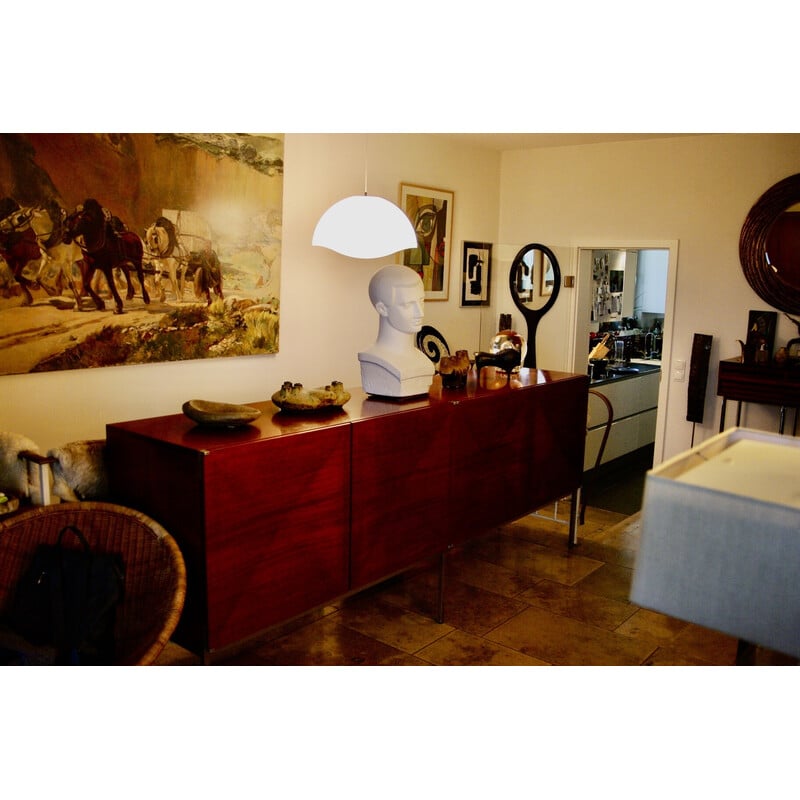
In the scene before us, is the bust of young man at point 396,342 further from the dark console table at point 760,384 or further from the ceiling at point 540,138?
the ceiling at point 540,138

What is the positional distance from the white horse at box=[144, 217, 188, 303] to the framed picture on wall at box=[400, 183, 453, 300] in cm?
210

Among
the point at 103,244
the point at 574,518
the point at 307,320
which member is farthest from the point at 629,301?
the point at 103,244

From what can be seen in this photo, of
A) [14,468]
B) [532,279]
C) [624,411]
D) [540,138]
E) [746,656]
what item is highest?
[540,138]

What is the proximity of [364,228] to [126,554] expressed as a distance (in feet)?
9.30

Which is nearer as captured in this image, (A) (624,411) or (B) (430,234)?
(B) (430,234)

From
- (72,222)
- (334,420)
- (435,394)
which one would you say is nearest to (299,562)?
(334,420)

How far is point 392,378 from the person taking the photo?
3.52 metres

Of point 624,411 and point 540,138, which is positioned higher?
point 540,138

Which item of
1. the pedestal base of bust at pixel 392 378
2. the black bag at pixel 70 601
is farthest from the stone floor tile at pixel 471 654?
the black bag at pixel 70 601

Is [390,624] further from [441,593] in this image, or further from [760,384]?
[760,384]

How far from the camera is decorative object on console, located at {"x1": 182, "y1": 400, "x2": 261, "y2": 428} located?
2.71 metres

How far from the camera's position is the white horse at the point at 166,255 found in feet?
13.6

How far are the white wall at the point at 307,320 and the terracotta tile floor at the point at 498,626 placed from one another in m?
1.41

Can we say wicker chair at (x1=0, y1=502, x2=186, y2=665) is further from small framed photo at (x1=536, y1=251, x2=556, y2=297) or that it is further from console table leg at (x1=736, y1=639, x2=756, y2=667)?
small framed photo at (x1=536, y1=251, x2=556, y2=297)
